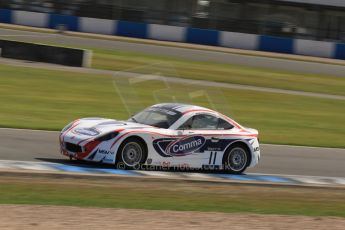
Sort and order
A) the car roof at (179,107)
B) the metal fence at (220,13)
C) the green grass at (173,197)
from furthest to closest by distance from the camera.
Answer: the metal fence at (220,13) → the car roof at (179,107) → the green grass at (173,197)

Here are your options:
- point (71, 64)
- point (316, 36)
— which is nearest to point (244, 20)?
point (316, 36)

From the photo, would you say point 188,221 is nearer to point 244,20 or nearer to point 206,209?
point 206,209

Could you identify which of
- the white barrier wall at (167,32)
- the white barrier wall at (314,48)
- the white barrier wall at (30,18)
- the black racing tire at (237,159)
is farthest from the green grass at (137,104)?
the white barrier wall at (30,18)

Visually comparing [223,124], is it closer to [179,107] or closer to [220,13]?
[179,107]

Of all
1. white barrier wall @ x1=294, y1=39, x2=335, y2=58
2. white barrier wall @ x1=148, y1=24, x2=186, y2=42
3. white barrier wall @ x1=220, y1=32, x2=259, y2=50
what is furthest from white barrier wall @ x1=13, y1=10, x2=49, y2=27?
white barrier wall @ x1=294, y1=39, x2=335, y2=58

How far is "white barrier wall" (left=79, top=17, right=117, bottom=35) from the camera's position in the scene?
1780 inches

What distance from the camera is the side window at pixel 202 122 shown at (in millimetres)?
13936

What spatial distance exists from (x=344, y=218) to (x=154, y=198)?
2.75 metres

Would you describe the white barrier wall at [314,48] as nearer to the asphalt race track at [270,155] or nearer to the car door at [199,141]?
the asphalt race track at [270,155]

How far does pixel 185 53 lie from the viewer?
124ft

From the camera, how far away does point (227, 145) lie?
14234mm

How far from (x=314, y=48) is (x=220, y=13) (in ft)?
19.6

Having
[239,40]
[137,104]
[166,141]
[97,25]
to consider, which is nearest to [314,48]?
[239,40]

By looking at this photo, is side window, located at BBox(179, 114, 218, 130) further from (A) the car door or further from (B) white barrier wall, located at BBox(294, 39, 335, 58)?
(B) white barrier wall, located at BBox(294, 39, 335, 58)
